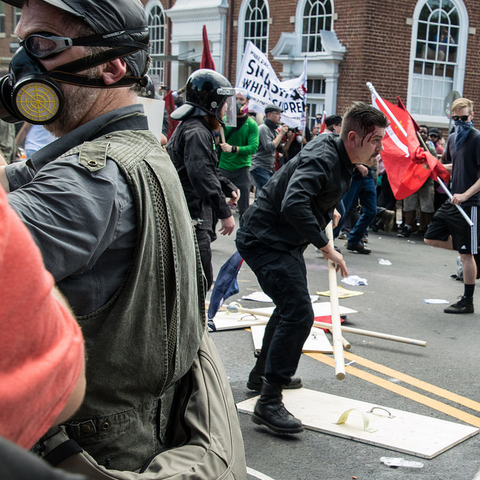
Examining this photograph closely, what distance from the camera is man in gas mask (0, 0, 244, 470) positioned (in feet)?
Answer: 4.34

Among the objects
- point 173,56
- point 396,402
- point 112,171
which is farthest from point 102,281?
point 173,56

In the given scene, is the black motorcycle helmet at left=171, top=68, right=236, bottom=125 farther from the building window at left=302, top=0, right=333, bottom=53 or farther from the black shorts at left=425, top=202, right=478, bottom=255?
the building window at left=302, top=0, right=333, bottom=53

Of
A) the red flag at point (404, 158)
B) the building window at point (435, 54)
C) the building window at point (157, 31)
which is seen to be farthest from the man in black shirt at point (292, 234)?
the building window at point (157, 31)

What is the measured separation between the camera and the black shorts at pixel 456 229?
7336 millimetres

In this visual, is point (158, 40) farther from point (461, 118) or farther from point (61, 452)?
point (61, 452)

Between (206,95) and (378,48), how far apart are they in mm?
15388

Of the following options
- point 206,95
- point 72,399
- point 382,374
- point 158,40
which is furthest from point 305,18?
point 72,399

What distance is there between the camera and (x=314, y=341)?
5.77m

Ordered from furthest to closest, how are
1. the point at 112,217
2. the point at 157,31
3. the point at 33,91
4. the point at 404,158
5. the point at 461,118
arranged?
the point at 157,31 < the point at 404,158 < the point at 461,118 < the point at 33,91 < the point at 112,217

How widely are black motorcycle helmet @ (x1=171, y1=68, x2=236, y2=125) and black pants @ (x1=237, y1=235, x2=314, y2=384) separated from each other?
188 cm

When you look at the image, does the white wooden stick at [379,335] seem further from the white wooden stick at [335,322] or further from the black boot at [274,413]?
the black boot at [274,413]

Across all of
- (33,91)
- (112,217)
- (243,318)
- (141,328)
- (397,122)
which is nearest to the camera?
(112,217)

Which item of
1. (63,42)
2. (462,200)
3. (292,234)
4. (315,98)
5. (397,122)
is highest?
(315,98)

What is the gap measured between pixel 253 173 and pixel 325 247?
7741 mm
